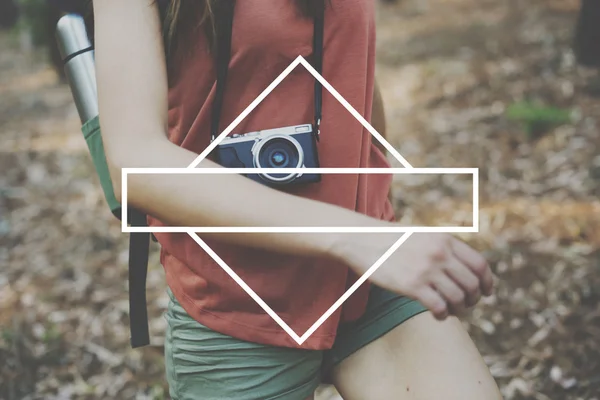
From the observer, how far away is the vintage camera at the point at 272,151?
1.19 m

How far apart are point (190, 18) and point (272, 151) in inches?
10.2

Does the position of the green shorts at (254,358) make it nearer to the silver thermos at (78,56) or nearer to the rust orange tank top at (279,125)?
the rust orange tank top at (279,125)

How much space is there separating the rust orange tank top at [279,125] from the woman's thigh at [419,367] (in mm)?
108

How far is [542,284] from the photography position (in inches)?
130

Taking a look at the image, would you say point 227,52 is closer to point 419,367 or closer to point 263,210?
point 263,210

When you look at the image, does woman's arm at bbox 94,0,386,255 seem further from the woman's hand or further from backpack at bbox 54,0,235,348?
backpack at bbox 54,0,235,348

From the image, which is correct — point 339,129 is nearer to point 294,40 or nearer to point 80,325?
point 294,40

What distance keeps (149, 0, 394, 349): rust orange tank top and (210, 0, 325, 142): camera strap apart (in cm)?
1

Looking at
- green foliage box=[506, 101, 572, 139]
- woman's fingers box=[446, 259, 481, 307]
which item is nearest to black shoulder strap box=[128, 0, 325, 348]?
woman's fingers box=[446, 259, 481, 307]

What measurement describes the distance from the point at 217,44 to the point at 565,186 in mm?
3434

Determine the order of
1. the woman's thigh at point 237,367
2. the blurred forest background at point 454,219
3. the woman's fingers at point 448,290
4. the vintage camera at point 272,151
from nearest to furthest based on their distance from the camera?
the woman's fingers at point 448,290
the vintage camera at point 272,151
the woman's thigh at point 237,367
the blurred forest background at point 454,219

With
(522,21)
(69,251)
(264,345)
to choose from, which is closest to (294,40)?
(264,345)

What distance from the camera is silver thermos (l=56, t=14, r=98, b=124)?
1.37 metres

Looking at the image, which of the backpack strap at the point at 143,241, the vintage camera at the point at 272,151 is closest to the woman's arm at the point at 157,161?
the backpack strap at the point at 143,241
